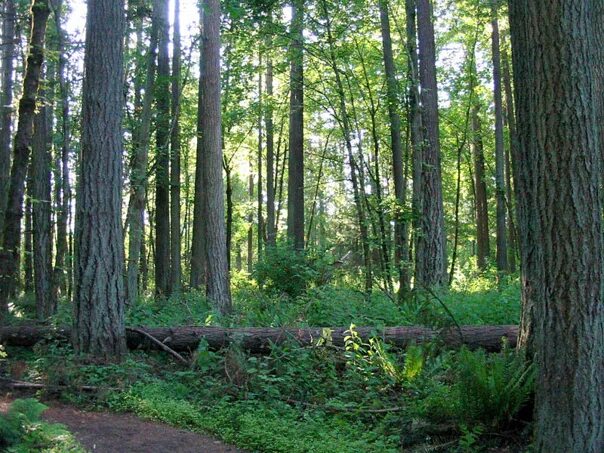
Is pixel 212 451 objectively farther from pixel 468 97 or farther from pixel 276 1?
pixel 468 97

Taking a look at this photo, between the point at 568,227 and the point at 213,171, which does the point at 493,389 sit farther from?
the point at 213,171

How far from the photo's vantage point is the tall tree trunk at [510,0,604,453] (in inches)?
182

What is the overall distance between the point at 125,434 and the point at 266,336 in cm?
297

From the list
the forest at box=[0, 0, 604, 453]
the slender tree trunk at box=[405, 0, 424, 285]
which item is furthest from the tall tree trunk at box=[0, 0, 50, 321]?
the slender tree trunk at box=[405, 0, 424, 285]

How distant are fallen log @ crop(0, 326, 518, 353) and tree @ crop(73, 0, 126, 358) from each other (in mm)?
692

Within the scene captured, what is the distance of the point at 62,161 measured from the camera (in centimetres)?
1675

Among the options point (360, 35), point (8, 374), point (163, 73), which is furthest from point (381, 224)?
point (8, 374)

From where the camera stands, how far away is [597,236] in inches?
184

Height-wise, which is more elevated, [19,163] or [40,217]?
[19,163]

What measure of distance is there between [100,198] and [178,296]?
6389mm

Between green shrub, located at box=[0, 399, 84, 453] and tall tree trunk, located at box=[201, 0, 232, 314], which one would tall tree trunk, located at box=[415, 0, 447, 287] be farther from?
green shrub, located at box=[0, 399, 84, 453]

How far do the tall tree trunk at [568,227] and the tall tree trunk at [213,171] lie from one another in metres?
9.20

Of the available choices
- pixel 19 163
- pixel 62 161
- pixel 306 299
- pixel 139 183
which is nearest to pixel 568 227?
pixel 306 299

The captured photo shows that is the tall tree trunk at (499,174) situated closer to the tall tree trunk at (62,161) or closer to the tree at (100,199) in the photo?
the tall tree trunk at (62,161)
